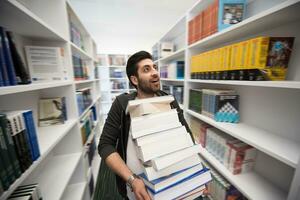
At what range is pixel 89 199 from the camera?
1.58 metres

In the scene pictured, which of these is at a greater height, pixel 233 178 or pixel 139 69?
pixel 139 69

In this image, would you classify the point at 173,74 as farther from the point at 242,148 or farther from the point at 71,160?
the point at 71,160

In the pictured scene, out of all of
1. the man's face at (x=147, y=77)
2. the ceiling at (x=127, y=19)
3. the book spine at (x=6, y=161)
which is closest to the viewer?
the book spine at (x=6, y=161)

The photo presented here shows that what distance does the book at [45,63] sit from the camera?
98 cm

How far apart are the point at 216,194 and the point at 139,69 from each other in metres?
1.40

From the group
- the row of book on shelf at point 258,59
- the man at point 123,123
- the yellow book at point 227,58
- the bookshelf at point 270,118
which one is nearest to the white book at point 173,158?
the man at point 123,123

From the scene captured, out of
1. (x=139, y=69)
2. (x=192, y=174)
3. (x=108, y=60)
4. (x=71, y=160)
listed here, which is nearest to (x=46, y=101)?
(x=71, y=160)

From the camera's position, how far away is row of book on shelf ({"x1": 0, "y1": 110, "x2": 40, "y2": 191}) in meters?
0.47

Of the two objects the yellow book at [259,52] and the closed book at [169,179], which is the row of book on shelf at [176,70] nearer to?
the yellow book at [259,52]

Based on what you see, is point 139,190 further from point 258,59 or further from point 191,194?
point 258,59

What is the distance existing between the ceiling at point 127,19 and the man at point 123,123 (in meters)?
1.90

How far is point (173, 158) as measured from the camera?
66 centimetres

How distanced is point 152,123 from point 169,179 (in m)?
0.28

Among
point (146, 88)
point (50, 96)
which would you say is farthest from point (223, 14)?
point (50, 96)
